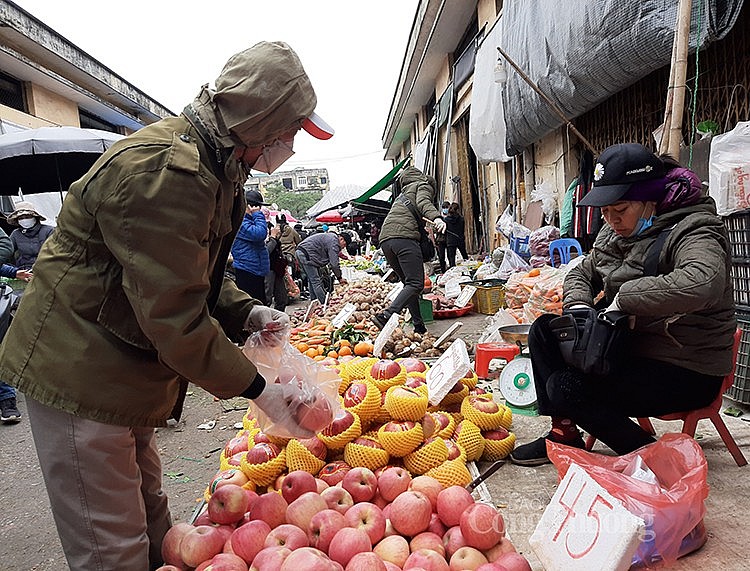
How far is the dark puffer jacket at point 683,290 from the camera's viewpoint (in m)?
2.01

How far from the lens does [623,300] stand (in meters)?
2.13

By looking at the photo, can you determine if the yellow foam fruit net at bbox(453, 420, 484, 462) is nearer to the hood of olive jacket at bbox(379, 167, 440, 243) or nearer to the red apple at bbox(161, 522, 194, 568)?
the red apple at bbox(161, 522, 194, 568)

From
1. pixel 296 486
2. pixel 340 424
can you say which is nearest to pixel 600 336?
pixel 340 424

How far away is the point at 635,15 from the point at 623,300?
2.99m

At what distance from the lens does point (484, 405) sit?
9.62 ft

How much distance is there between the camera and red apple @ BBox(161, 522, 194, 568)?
1.79 meters

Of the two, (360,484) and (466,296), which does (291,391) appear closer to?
(360,484)

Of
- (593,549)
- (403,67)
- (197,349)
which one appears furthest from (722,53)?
(403,67)

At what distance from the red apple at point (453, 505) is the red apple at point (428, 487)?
68mm

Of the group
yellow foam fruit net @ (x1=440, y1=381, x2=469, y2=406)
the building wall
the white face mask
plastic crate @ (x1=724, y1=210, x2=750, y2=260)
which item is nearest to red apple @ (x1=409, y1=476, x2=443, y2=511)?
yellow foam fruit net @ (x1=440, y1=381, x2=469, y2=406)

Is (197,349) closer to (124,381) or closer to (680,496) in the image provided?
(124,381)

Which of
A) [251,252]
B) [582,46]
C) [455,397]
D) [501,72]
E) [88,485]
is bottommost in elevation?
[455,397]

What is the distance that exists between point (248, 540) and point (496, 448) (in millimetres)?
1466

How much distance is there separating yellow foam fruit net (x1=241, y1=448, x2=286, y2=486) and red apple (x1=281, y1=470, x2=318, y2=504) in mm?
378
